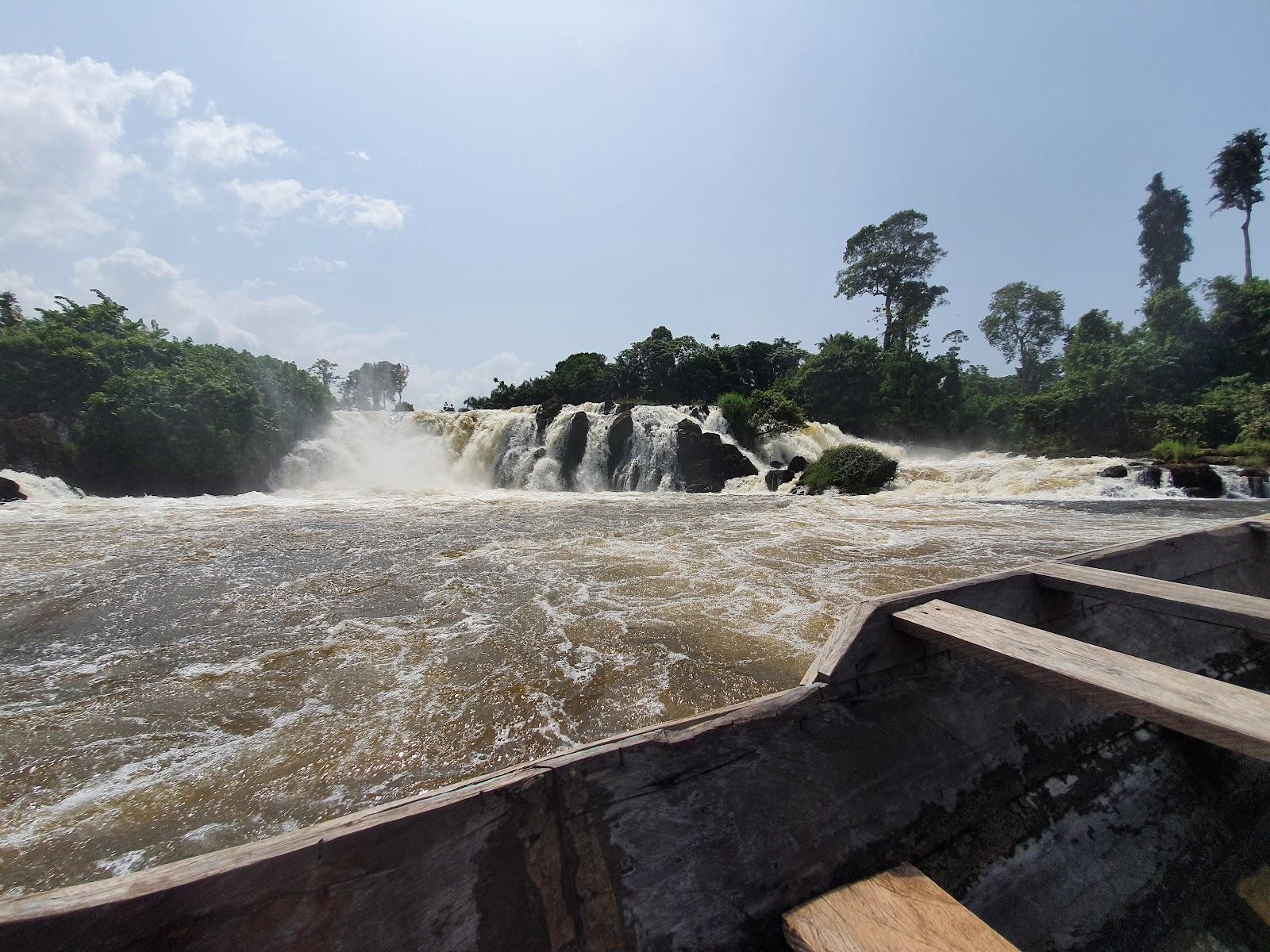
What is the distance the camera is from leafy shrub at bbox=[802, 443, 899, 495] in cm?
1691

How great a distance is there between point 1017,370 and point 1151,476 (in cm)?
3305

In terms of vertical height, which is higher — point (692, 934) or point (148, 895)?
point (148, 895)

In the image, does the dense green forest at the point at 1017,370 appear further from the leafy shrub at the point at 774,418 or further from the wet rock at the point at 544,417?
the wet rock at the point at 544,417

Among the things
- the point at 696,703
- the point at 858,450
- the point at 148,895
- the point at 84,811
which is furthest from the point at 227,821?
the point at 858,450

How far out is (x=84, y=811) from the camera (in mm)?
2355

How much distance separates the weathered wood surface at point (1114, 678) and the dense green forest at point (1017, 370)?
22432mm

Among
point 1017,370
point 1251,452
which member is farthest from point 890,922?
point 1017,370

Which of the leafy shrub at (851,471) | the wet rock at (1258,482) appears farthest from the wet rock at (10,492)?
the wet rock at (1258,482)

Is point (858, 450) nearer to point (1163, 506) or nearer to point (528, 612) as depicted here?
point (1163, 506)

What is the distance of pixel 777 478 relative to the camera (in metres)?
19.3

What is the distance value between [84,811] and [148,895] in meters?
2.37

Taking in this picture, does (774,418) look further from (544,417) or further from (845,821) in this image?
(845,821)

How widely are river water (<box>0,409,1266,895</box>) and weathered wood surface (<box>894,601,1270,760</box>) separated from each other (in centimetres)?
180

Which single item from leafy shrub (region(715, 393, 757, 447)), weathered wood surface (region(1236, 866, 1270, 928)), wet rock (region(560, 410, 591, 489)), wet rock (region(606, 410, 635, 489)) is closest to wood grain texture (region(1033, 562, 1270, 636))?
weathered wood surface (region(1236, 866, 1270, 928))
